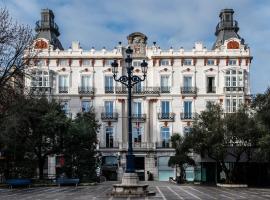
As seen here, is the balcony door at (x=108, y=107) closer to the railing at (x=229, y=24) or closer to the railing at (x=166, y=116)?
the railing at (x=166, y=116)

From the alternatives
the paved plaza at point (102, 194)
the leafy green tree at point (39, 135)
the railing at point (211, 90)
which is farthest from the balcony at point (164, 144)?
the paved plaza at point (102, 194)

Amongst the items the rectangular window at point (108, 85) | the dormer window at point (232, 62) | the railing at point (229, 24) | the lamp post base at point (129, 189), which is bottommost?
the lamp post base at point (129, 189)

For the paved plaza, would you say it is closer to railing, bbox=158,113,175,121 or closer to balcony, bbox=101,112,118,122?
railing, bbox=158,113,175,121

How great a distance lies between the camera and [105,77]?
8481 cm

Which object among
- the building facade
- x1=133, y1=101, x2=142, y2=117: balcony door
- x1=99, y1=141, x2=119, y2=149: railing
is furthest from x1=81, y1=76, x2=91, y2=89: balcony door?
x1=99, y1=141, x2=119, y2=149: railing

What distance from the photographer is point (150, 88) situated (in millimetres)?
84812

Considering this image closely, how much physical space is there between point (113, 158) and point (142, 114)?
781 centimetres

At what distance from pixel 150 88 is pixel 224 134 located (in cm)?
2952

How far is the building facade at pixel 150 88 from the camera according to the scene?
273 feet

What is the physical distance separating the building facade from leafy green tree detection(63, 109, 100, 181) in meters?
22.4

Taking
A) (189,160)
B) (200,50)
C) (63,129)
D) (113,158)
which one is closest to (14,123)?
(63,129)

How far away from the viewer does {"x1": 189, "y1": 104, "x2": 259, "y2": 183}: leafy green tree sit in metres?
55.6

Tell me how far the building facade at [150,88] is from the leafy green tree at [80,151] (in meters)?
22.4

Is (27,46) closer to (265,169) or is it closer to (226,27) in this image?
(265,169)
